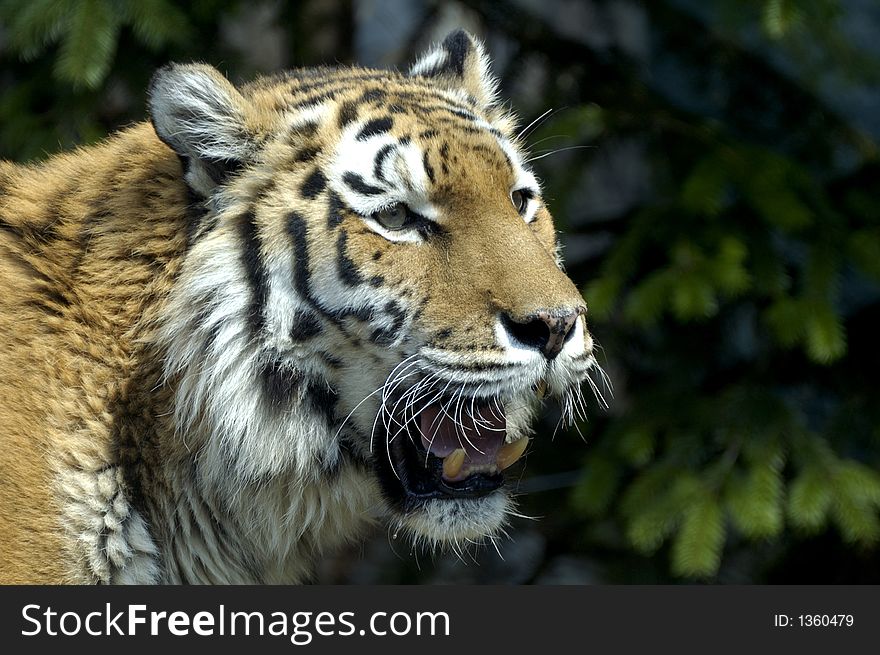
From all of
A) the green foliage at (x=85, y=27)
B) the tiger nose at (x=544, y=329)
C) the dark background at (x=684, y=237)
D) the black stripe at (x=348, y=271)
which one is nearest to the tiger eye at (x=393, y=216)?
the black stripe at (x=348, y=271)

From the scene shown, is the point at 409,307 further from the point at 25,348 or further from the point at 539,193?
the point at 25,348

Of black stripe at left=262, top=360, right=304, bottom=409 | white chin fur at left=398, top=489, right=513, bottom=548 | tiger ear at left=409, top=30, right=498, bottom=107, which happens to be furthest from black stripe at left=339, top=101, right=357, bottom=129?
white chin fur at left=398, top=489, right=513, bottom=548

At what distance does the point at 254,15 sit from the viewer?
503 cm

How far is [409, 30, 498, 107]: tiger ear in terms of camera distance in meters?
3.32

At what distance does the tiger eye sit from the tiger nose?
1.18 ft

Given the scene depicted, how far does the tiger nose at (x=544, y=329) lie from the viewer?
101 inches

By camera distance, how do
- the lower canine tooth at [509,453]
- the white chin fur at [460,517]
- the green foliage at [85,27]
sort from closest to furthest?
the white chin fur at [460,517], the lower canine tooth at [509,453], the green foliage at [85,27]

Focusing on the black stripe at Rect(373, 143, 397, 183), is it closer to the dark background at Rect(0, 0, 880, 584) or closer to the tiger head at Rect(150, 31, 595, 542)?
the tiger head at Rect(150, 31, 595, 542)

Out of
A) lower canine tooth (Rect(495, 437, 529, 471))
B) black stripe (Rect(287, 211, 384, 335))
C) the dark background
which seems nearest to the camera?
black stripe (Rect(287, 211, 384, 335))

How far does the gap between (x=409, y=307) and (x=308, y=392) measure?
34cm

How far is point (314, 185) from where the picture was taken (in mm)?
2746

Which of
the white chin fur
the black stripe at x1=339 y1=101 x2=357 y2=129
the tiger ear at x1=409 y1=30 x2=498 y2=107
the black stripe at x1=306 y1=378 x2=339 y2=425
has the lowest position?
the white chin fur

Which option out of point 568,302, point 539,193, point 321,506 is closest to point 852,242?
point 539,193

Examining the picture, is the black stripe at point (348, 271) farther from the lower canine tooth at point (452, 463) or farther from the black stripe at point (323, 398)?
the lower canine tooth at point (452, 463)
